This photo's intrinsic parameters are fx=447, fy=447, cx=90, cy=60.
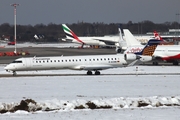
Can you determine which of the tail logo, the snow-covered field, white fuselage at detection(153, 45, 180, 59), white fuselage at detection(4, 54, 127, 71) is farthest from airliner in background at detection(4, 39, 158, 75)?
white fuselage at detection(153, 45, 180, 59)

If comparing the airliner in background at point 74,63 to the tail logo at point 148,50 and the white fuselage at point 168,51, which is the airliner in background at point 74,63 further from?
the white fuselage at point 168,51

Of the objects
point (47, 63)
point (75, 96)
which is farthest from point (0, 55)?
point (75, 96)

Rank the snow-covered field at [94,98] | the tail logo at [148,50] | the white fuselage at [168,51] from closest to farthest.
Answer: the snow-covered field at [94,98], the tail logo at [148,50], the white fuselage at [168,51]

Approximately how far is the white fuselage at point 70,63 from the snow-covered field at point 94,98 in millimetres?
5510

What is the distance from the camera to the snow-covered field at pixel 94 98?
66.3 feet

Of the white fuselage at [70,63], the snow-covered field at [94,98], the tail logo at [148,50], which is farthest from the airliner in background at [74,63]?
the snow-covered field at [94,98]

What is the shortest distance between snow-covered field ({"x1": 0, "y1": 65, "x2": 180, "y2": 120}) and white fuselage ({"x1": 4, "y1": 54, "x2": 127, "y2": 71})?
18.1 ft

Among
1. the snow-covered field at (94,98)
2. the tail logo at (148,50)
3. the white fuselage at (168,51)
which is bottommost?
the snow-covered field at (94,98)

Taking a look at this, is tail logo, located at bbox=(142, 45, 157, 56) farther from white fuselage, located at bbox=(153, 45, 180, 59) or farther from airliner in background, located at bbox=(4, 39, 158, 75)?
white fuselage, located at bbox=(153, 45, 180, 59)

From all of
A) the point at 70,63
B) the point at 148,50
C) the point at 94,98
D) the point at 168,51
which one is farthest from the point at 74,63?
the point at 168,51

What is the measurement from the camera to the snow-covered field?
795 inches

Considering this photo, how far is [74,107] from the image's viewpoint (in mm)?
21922

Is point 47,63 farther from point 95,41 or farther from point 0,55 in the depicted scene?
point 95,41

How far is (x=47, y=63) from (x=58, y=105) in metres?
20.9
